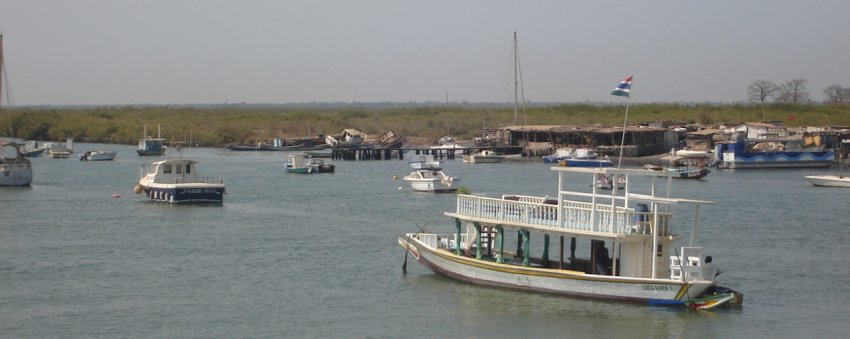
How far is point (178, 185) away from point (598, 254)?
31.2 meters

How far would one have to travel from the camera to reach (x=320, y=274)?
3509 cm

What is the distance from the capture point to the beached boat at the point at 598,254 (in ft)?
92.5

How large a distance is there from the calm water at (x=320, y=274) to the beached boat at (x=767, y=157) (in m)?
26.9

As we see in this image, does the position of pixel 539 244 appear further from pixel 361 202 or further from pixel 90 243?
pixel 361 202

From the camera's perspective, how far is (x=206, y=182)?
5862 cm

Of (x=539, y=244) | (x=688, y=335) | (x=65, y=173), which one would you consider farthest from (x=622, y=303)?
(x=65, y=173)

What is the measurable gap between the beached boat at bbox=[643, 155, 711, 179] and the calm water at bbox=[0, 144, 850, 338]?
13408 millimetres

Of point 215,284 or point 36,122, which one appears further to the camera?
point 36,122

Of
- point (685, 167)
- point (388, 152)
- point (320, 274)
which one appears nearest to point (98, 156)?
point (388, 152)

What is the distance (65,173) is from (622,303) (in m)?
64.0

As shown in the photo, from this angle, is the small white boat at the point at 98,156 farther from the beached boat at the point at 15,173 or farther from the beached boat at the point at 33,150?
the beached boat at the point at 15,173

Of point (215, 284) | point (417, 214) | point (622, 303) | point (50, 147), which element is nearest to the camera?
point (622, 303)

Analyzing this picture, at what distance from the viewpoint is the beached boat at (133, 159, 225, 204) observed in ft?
186

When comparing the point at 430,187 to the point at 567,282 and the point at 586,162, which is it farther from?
the point at 567,282
